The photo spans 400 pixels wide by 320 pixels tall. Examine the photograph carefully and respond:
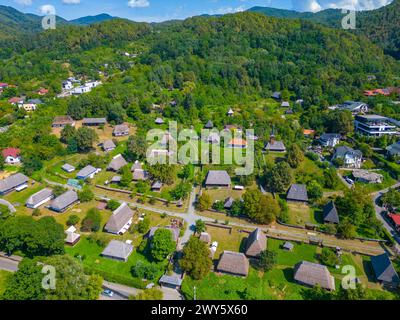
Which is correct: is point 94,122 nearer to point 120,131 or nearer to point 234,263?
point 120,131

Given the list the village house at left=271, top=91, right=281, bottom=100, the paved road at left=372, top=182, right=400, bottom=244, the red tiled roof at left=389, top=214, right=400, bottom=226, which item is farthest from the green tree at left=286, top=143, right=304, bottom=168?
the village house at left=271, top=91, right=281, bottom=100

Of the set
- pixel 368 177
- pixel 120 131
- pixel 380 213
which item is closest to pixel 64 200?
pixel 120 131

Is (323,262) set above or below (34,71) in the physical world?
below

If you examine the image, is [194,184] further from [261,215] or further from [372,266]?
[372,266]

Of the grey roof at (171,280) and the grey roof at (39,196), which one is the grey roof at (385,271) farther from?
the grey roof at (39,196)
